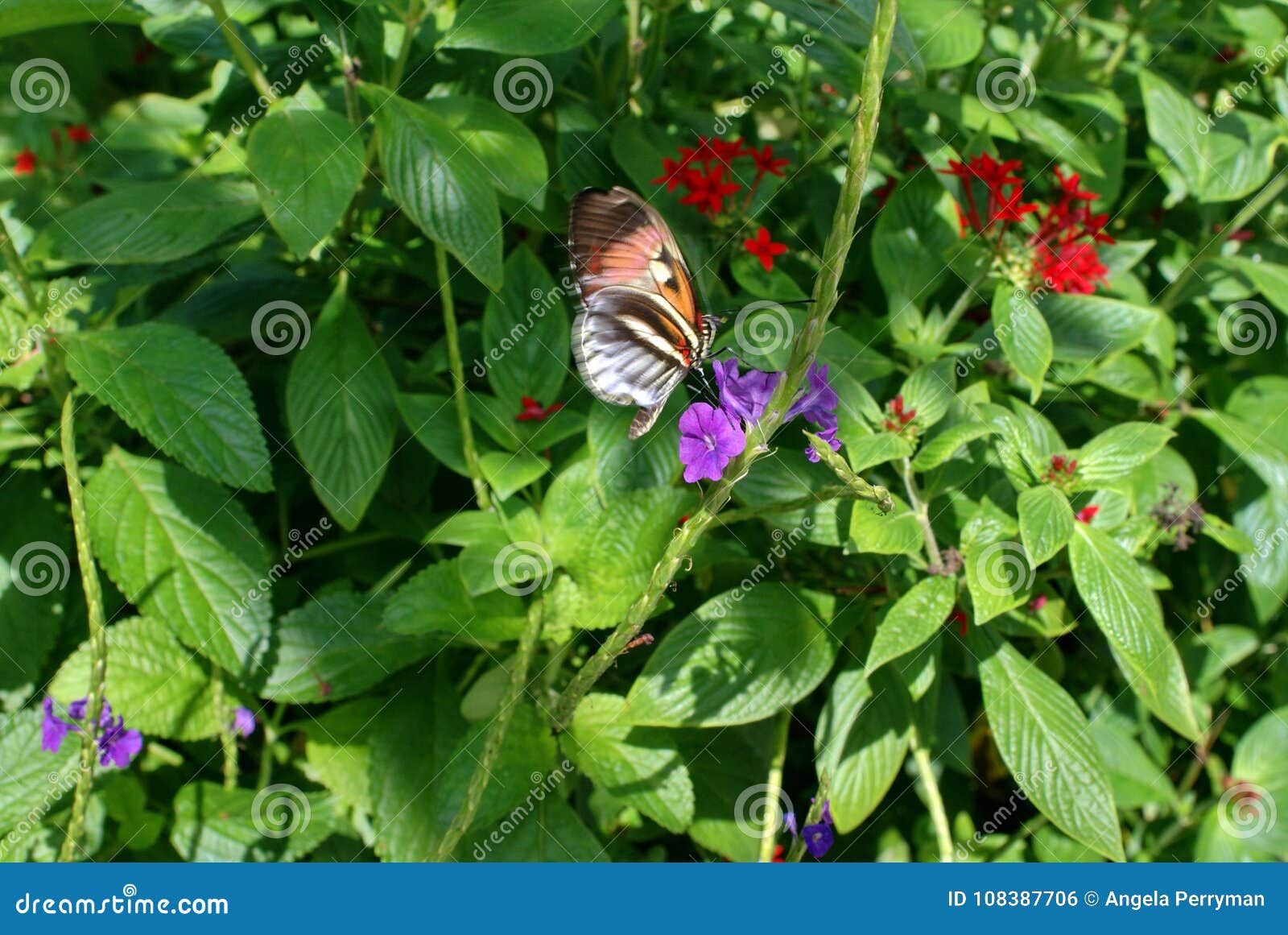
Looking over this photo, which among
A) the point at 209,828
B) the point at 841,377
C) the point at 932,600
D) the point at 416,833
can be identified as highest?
the point at 841,377

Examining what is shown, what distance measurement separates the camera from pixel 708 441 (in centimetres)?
107

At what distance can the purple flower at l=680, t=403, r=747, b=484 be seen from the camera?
1053 millimetres

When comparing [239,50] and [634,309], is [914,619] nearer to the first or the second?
[634,309]

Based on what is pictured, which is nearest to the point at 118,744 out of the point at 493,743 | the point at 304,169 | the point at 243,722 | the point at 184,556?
the point at 243,722

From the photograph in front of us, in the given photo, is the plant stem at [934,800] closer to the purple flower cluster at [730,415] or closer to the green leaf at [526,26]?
the purple flower cluster at [730,415]

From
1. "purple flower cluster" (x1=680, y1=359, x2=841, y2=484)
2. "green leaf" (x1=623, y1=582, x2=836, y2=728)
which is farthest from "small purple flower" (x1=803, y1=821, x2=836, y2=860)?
"purple flower cluster" (x1=680, y1=359, x2=841, y2=484)

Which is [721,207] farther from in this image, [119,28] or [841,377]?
[119,28]

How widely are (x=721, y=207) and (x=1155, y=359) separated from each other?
878mm

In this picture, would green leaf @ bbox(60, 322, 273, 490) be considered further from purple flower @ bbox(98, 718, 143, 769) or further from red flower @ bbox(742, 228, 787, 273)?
red flower @ bbox(742, 228, 787, 273)

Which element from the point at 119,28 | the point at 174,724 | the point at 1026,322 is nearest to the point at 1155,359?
the point at 1026,322

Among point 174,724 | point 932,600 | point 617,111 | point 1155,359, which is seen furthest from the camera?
point 1155,359

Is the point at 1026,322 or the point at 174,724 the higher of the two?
the point at 1026,322

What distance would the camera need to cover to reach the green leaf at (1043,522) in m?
1.29

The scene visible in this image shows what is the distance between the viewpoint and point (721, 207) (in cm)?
162
